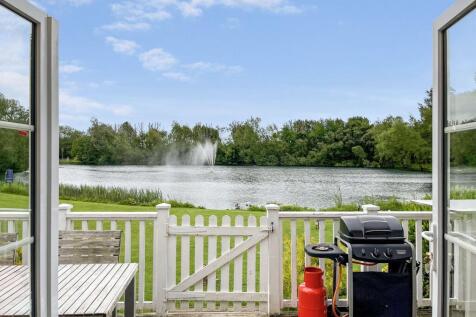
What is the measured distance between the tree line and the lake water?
26 cm

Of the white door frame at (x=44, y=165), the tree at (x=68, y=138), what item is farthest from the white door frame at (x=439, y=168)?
the tree at (x=68, y=138)

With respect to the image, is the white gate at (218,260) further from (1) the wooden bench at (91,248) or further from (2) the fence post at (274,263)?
(1) the wooden bench at (91,248)

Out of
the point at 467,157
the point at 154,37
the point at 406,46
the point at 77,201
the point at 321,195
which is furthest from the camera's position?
the point at 154,37

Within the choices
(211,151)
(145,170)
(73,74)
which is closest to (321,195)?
(211,151)

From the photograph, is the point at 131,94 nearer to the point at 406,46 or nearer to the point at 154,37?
the point at 154,37

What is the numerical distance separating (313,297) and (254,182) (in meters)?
8.22

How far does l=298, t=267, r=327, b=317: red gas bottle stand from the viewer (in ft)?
8.75

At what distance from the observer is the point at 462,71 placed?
163 cm

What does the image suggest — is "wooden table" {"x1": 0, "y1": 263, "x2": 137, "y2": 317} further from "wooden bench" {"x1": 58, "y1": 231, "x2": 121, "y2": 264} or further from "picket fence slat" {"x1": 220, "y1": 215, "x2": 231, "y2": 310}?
"picket fence slat" {"x1": 220, "y1": 215, "x2": 231, "y2": 310}

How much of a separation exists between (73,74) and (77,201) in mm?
6795

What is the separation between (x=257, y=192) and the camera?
416 inches

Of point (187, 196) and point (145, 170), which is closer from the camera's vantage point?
point (187, 196)

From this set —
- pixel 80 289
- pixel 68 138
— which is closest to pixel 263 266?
pixel 80 289

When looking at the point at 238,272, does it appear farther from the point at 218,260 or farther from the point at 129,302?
the point at 129,302
